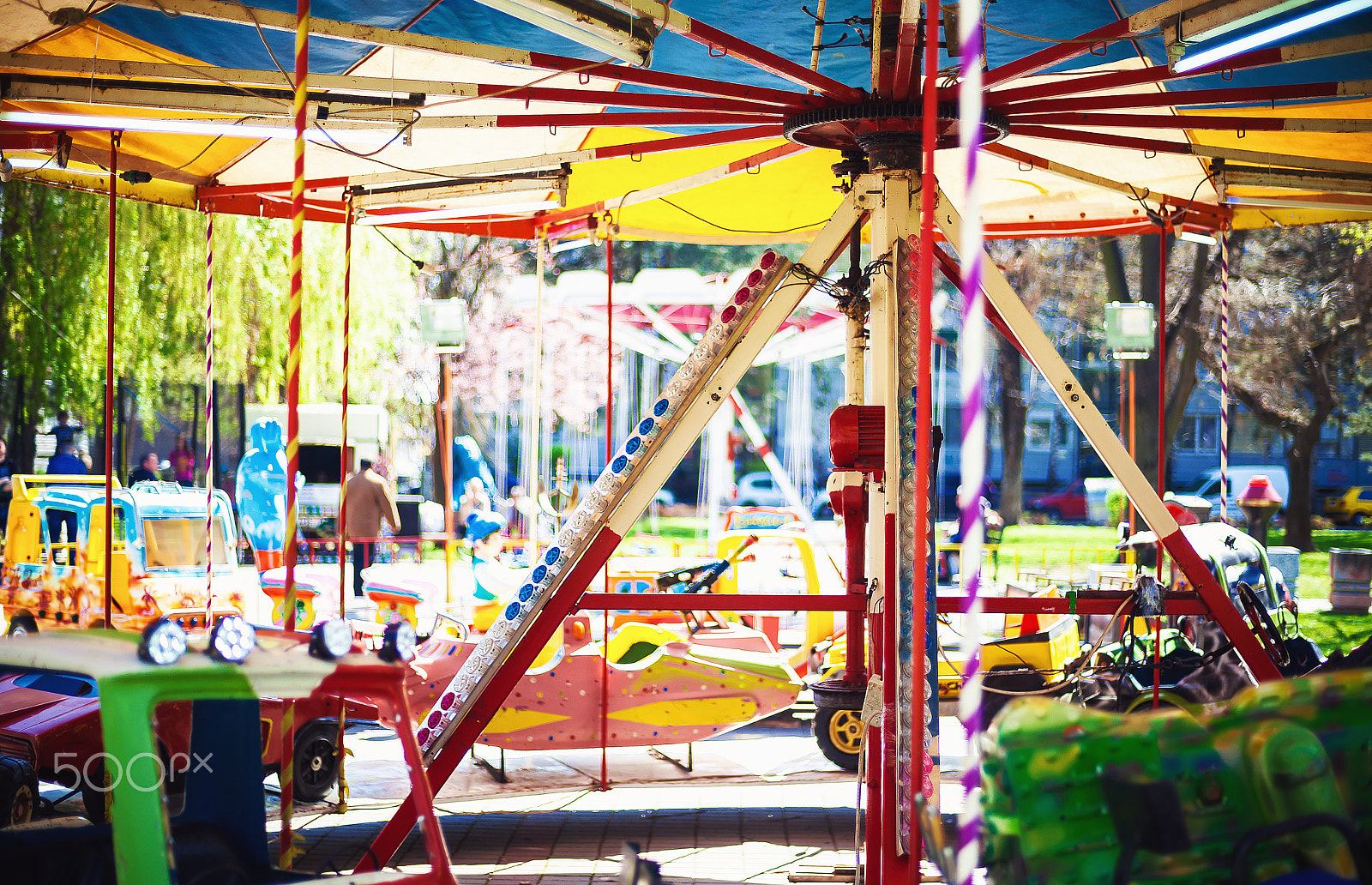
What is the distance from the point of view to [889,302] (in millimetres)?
5535

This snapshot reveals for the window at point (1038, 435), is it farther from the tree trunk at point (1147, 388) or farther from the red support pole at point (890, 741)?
the red support pole at point (890, 741)

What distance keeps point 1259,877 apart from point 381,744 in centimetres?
806

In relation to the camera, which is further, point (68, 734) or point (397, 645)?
point (68, 734)

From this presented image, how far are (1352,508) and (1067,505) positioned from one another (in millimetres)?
7407

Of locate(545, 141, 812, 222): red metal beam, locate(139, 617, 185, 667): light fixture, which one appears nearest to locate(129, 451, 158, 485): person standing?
locate(545, 141, 812, 222): red metal beam

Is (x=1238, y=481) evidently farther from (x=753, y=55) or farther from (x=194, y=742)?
(x=194, y=742)

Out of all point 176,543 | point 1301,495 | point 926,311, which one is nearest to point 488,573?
point 176,543

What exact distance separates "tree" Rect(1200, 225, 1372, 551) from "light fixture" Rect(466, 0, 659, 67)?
20.2 metres

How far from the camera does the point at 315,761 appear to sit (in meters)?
7.61

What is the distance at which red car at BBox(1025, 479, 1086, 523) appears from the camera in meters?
33.7

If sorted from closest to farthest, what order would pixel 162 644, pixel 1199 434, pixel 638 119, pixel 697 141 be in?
pixel 162 644
pixel 638 119
pixel 697 141
pixel 1199 434

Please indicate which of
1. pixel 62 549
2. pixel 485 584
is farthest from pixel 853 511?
pixel 62 549

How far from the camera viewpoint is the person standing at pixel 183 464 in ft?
82.3

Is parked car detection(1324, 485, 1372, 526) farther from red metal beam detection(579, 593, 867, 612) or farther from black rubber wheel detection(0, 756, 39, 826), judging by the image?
black rubber wheel detection(0, 756, 39, 826)
